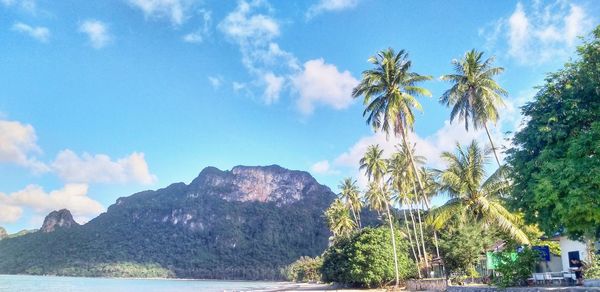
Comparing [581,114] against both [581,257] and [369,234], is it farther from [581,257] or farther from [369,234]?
[369,234]

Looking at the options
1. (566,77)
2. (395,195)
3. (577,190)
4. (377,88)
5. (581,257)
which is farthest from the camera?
(395,195)

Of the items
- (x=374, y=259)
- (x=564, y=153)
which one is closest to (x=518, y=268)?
(x=564, y=153)

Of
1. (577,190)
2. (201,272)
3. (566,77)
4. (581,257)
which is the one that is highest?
(566,77)

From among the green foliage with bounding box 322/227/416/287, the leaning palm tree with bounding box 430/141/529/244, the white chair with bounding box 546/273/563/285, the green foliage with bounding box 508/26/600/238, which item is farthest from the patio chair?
the green foliage with bounding box 322/227/416/287

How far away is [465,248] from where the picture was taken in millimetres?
38219

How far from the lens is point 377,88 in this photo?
3400 cm

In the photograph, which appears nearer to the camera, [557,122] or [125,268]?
[557,122]

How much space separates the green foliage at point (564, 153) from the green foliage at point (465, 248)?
65.0ft

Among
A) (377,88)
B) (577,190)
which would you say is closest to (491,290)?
(577,190)

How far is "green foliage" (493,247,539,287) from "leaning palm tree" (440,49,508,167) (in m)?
11.9

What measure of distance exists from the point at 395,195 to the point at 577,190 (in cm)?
4447

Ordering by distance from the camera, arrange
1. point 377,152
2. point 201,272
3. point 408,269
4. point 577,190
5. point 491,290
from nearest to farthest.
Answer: point 577,190, point 491,290, point 408,269, point 377,152, point 201,272

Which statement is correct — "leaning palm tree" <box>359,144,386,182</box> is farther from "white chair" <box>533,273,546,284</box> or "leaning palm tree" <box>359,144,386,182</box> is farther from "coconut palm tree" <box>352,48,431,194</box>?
"white chair" <box>533,273,546,284</box>

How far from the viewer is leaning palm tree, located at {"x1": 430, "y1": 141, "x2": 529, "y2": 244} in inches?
1230
